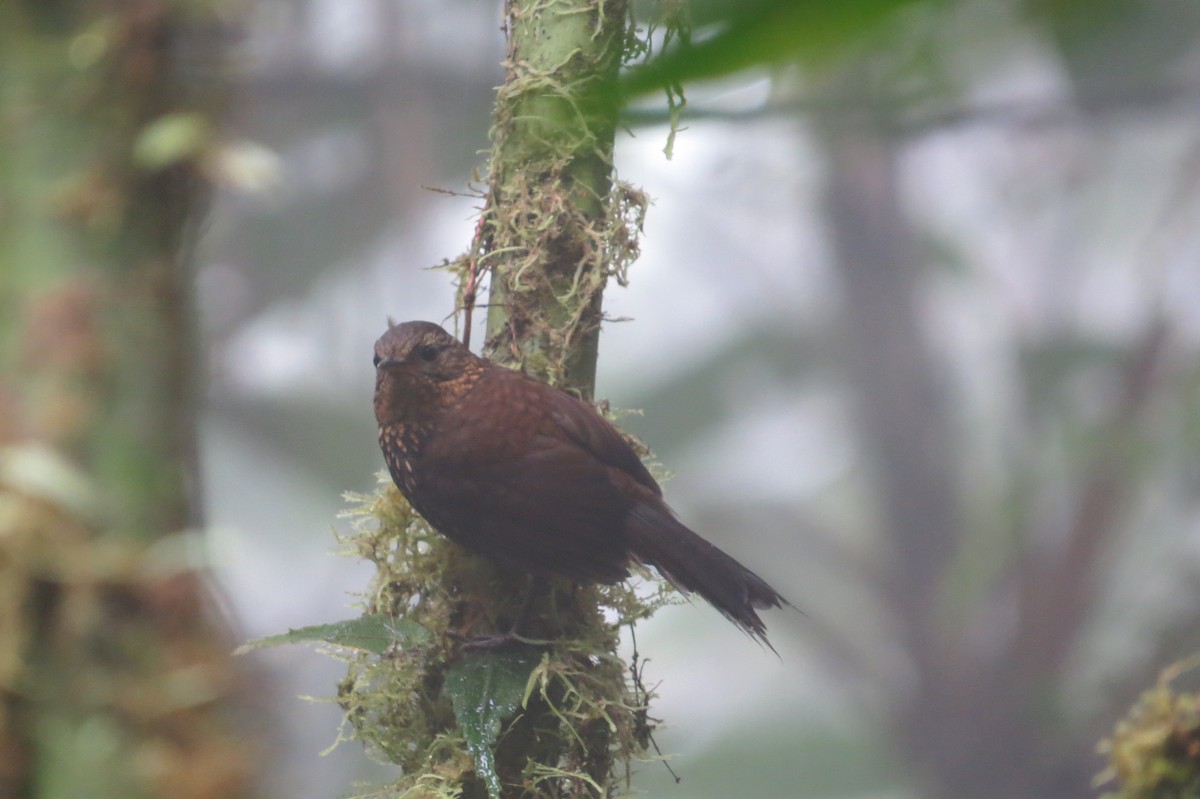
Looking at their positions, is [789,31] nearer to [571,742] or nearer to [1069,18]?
[1069,18]

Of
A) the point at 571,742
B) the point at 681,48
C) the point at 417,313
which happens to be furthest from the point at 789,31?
the point at 417,313

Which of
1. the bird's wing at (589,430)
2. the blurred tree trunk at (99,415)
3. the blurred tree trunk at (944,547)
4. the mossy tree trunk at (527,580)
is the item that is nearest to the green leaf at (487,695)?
the mossy tree trunk at (527,580)

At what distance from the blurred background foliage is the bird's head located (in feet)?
3.54

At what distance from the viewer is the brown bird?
3.74ft

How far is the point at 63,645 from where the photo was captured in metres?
1.44

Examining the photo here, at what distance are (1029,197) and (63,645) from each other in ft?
7.29

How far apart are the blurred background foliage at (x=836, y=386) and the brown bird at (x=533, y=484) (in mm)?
1125

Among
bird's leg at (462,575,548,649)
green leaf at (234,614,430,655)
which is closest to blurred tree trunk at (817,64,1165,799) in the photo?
bird's leg at (462,575,548,649)

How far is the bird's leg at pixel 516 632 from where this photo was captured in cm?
113

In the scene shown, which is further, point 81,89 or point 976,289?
point 976,289

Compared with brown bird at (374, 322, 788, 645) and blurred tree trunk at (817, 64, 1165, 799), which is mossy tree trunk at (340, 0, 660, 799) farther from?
blurred tree trunk at (817, 64, 1165, 799)

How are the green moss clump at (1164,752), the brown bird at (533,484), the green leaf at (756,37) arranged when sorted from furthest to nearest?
the brown bird at (533,484) < the green moss clump at (1164,752) < the green leaf at (756,37)

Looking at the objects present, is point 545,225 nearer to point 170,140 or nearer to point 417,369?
point 417,369

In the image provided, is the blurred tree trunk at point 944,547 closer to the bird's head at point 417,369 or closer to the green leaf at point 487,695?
the bird's head at point 417,369
